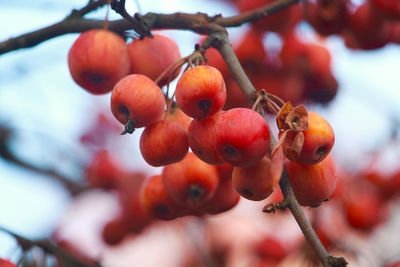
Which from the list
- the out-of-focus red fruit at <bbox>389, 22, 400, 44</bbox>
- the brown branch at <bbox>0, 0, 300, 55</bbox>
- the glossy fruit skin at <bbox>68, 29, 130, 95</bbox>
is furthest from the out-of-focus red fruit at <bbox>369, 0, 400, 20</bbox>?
the glossy fruit skin at <bbox>68, 29, 130, 95</bbox>

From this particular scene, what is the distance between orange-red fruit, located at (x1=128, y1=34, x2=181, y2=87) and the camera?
1.24m

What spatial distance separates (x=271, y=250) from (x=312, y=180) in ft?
6.26

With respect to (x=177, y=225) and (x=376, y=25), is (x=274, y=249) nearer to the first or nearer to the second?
(x=177, y=225)

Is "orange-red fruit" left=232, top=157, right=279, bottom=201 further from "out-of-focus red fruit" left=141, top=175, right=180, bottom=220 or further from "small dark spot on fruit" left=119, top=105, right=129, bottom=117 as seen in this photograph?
"out-of-focus red fruit" left=141, top=175, right=180, bottom=220

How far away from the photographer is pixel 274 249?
2750 millimetres

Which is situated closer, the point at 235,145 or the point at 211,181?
the point at 235,145

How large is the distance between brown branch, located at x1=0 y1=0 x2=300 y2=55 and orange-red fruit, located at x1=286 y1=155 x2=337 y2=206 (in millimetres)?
405

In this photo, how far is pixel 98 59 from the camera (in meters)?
1.20

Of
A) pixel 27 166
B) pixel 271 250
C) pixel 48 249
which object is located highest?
pixel 48 249

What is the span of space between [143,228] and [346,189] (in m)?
1.28

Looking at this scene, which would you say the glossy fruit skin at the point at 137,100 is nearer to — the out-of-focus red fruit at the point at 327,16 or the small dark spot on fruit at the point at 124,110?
the small dark spot on fruit at the point at 124,110

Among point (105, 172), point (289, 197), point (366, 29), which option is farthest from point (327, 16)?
point (105, 172)

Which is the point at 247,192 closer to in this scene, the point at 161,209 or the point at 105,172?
the point at 161,209

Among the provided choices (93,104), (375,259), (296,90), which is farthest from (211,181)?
(93,104)
